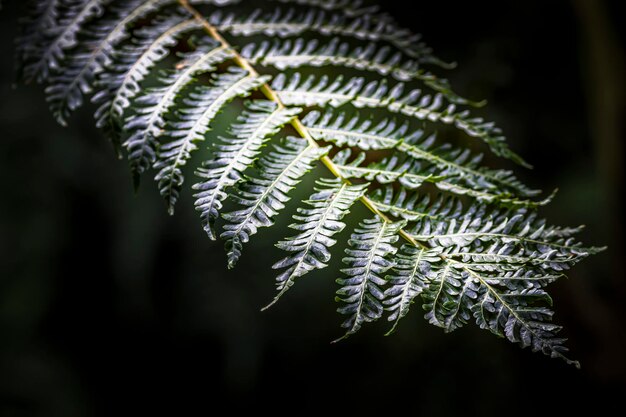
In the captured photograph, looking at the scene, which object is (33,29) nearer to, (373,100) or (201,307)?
(373,100)

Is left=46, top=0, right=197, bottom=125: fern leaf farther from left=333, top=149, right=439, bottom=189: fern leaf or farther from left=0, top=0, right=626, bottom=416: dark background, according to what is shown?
left=0, top=0, right=626, bottom=416: dark background

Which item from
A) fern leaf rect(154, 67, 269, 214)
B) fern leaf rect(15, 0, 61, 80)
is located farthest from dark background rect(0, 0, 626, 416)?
fern leaf rect(154, 67, 269, 214)

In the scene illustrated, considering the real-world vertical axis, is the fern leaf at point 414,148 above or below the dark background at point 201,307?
above

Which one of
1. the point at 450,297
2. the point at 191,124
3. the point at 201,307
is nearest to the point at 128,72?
the point at 191,124

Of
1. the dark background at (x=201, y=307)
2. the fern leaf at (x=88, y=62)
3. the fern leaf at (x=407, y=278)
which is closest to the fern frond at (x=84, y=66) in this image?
the fern leaf at (x=88, y=62)

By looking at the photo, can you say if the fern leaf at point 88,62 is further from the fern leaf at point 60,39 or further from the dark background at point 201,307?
the dark background at point 201,307

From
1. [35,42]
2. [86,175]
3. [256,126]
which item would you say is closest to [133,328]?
[86,175]
